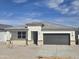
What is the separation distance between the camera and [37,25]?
126 ft

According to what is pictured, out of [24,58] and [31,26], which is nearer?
[24,58]

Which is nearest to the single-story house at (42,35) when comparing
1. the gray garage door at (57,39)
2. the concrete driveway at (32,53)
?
the gray garage door at (57,39)

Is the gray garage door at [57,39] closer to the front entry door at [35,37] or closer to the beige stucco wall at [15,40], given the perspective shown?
the front entry door at [35,37]

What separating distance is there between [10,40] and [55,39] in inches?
321

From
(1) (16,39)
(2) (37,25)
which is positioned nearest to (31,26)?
(2) (37,25)

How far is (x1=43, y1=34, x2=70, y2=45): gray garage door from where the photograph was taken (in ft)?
126

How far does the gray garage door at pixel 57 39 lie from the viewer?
126 feet

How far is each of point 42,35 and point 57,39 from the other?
9.38 feet

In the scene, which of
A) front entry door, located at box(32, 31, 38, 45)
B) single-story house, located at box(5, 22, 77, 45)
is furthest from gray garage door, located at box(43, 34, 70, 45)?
front entry door, located at box(32, 31, 38, 45)

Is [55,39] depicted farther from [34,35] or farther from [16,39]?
[16,39]

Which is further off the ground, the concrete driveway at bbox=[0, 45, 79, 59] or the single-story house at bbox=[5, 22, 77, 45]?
the single-story house at bbox=[5, 22, 77, 45]

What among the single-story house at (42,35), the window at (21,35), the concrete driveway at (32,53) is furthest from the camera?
the window at (21,35)

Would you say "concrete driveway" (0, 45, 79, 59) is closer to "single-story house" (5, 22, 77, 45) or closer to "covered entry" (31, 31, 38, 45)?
"single-story house" (5, 22, 77, 45)

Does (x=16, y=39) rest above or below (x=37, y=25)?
below
